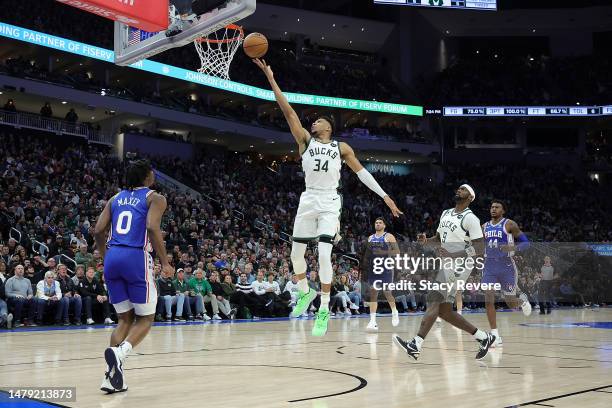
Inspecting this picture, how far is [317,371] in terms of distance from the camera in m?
6.87

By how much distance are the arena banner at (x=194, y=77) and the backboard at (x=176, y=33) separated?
20.0 m

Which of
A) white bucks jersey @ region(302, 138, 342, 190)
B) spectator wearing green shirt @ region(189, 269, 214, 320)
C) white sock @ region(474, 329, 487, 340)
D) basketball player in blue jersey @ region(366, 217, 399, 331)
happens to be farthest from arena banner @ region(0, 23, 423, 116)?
white sock @ region(474, 329, 487, 340)

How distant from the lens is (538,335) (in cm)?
1192

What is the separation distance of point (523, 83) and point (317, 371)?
42994mm

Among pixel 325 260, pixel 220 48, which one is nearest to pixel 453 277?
pixel 325 260

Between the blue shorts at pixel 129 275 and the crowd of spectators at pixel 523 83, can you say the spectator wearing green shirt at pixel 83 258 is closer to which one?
the blue shorts at pixel 129 275

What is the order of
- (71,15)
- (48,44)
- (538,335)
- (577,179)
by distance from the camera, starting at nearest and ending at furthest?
(538,335), (48,44), (71,15), (577,179)

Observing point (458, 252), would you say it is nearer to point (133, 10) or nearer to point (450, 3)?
point (133, 10)

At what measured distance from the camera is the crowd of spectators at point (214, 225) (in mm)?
14555

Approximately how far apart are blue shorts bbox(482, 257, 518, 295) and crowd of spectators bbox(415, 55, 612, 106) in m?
34.9

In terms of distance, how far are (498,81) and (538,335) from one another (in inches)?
1465

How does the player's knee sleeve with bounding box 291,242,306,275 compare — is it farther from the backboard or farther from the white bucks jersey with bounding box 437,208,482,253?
the backboard

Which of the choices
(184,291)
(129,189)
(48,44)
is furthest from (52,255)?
(48,44)

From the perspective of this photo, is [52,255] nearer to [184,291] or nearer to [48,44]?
Answer: [184,291]
